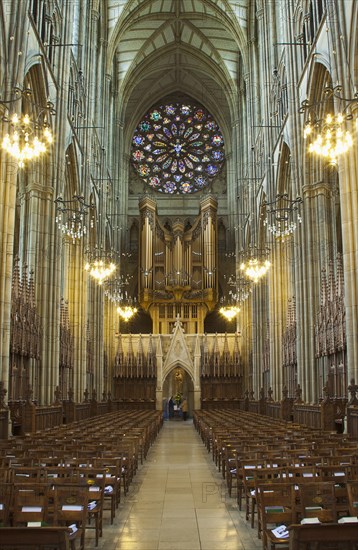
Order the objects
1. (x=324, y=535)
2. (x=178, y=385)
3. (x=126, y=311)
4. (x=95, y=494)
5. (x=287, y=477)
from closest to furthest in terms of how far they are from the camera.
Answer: (x=324, y=535), (x=287, y=477), (x=95, y=494), (x=126, y=311), (x=178, y=385)

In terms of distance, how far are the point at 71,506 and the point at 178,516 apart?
2.69 meters

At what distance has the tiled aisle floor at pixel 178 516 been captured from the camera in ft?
26.2

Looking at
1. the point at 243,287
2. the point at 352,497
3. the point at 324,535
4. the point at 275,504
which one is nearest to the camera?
the point at 324,535

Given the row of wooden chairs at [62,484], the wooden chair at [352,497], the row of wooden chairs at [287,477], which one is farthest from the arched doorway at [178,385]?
the wooden chair at [352,497]

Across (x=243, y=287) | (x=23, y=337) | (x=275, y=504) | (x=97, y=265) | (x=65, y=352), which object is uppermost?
(x=243, y=287)

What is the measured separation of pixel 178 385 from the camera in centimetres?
4878

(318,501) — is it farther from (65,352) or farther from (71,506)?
(65,352)

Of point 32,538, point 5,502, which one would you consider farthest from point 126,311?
point 32,538

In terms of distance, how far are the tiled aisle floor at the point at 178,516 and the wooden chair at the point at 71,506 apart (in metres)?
1.08

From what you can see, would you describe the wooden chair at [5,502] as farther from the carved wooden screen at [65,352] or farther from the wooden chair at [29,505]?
the carved wooden screen at [65,352]

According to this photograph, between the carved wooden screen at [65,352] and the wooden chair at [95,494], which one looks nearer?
the wooden chair at [95,494]

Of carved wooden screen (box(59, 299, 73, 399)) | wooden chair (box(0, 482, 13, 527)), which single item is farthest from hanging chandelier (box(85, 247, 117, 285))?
wooden chair (box(0, 482, 13, 527))

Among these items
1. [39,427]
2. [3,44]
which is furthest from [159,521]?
[3,44]

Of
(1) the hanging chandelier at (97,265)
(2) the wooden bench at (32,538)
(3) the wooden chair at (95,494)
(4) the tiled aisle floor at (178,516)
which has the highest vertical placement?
(1) the hanging chandelier at (97,265)
